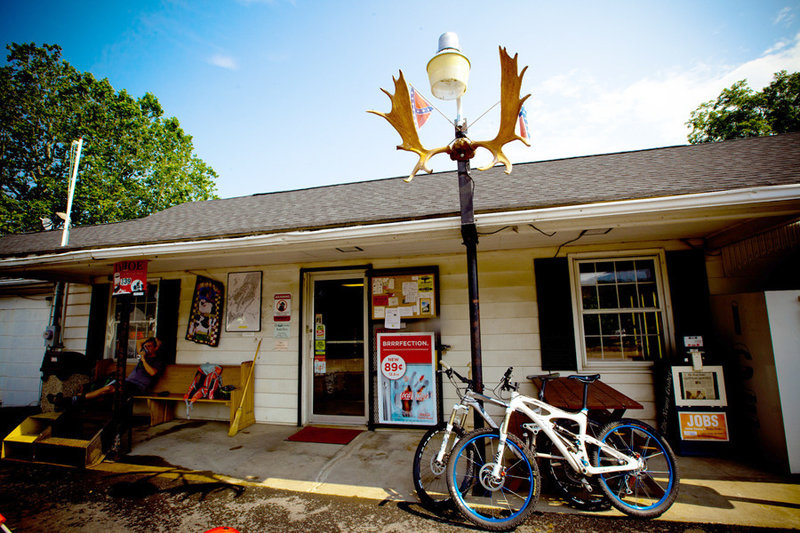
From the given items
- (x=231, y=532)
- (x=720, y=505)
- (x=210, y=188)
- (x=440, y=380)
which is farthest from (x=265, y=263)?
(x=210, y=188)

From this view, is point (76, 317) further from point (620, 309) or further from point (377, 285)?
point (620, 309)

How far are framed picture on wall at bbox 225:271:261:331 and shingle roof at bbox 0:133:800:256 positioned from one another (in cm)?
92

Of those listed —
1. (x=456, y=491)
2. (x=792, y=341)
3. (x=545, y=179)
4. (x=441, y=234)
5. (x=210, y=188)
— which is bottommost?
(x=456, y=491)

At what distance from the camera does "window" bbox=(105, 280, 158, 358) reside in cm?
630

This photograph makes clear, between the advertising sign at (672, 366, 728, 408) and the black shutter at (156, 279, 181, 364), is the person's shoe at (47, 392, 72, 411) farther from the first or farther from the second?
the advertising sign at (672, 366, 728, 408)

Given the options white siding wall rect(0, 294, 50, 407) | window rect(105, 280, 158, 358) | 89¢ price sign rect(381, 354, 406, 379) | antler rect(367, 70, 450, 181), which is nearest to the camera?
antler rect(367, 70, 450, 181)

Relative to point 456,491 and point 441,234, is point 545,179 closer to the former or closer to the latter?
point 441,234

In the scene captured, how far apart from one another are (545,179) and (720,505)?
3.96 meters

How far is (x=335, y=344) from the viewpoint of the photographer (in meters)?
5.42

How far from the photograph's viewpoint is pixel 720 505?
2758 mm

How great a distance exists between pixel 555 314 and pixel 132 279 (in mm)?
5567

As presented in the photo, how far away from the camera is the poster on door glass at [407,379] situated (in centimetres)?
478

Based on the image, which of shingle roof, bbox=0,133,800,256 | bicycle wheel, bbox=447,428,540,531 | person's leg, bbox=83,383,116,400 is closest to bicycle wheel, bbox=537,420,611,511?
bicycle wheel, bbox=447,428,540,531

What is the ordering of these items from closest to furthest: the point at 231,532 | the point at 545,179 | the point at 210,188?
the point at 231,532 → the point at 545,179 → the point at 210,188
